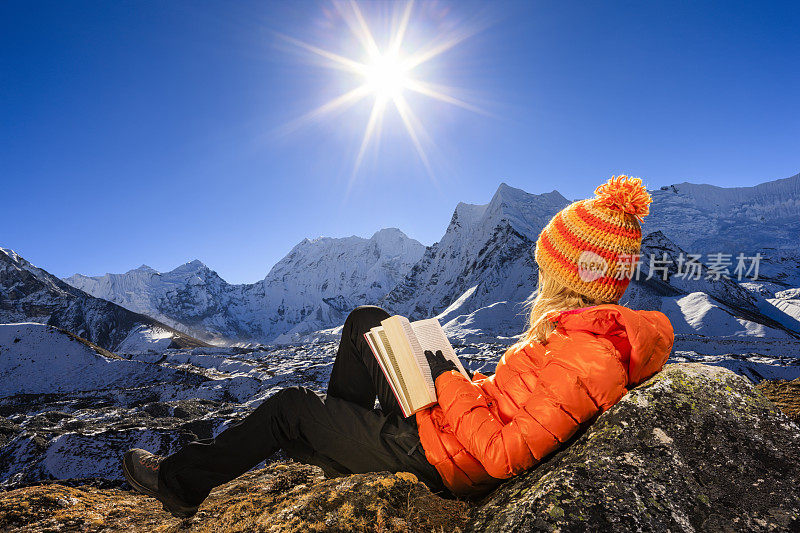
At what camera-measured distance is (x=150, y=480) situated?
101 inches

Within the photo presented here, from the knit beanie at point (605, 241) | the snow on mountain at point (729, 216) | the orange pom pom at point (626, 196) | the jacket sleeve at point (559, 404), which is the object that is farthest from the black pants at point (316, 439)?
the snow on mountain at point (729, 216)

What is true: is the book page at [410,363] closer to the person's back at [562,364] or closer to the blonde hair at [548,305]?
the person's back at [562,364]

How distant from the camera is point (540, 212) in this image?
10812 cm

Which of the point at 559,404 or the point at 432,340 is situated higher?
the point at 432,340

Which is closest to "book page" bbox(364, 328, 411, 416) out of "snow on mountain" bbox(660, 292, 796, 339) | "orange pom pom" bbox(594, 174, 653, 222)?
"orange pom pom" bbox(594, 174, 653, 222)

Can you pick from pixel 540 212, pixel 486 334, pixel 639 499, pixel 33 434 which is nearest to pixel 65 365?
pixel 33 434

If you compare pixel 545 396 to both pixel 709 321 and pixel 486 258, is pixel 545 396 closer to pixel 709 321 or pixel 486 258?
pixel 709 321

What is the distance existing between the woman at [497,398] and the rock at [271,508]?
222 millimetres

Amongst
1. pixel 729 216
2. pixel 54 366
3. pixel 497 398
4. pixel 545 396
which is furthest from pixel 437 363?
pixel 729 216

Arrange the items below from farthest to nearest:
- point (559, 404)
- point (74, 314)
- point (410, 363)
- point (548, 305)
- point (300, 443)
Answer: point (74, 314) < point (300, 443) < point (548, 305) < point (410, 363) < point (559, 404)

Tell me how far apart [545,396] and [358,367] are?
148 centimetres

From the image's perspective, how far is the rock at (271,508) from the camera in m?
1.80

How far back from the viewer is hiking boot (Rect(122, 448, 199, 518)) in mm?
2527

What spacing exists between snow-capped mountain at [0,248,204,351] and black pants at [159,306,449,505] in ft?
247
